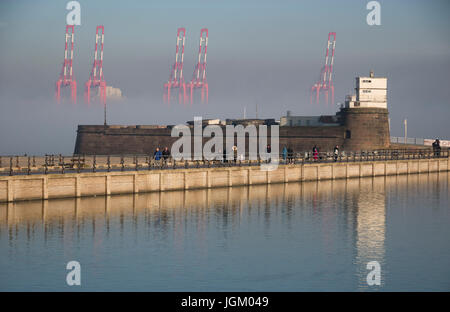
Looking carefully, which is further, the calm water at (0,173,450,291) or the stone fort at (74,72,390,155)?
the stone fort at (74,72,390,155)

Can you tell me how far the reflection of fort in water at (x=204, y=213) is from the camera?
33625 mm

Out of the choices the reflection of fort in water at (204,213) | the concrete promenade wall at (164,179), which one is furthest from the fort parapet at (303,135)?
the reflection of fort in water at (204,213)

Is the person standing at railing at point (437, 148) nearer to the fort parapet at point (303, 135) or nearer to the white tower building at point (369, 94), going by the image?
the fort parapet at point (303, 135)

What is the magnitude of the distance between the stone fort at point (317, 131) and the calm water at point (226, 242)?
166 feet

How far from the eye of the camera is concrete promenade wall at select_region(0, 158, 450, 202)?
42.3 m

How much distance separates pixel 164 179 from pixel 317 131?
58.5 m

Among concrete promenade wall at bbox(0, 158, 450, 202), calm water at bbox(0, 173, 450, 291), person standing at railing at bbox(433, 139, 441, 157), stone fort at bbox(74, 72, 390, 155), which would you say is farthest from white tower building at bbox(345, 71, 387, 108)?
calm water at bbox(0, 173, 450, 291)

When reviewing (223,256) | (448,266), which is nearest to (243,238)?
(223,256)

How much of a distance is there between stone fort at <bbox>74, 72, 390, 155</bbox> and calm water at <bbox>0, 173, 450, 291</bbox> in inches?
1994

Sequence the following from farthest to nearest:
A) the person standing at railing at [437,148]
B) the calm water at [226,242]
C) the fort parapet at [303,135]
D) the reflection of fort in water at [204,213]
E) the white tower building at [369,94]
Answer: the white tower building at [369,94], the fort parapet at [303,135], the person standing at railing at [437,148], the reflection of fort in water at [204,213], the calm water at [226,242]

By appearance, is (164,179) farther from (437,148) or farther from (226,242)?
(437,148)

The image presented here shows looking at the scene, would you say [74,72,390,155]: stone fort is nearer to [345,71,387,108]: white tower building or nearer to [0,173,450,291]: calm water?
[345,71,387,108]: white tower building
